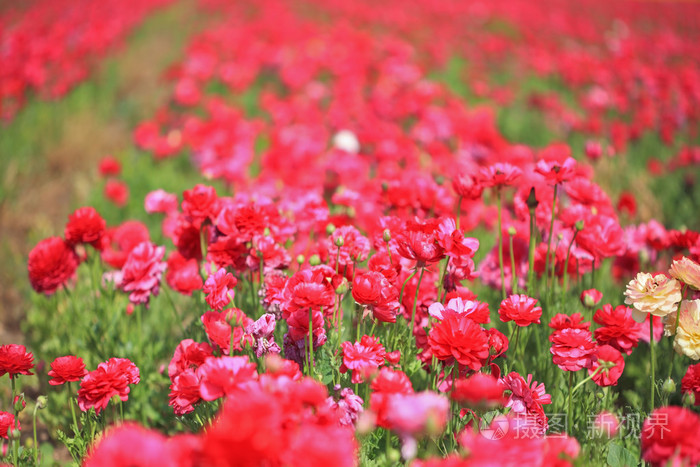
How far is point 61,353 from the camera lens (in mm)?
2168

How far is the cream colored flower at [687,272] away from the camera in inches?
52.5

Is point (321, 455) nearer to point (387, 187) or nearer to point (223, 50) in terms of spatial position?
point (387, 187)

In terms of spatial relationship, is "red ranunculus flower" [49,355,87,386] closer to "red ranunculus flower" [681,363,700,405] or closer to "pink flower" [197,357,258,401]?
"pink flower" [197,357,258,401]

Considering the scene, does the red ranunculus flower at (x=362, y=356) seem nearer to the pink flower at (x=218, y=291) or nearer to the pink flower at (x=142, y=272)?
the pink flower at (x=218, y=291)

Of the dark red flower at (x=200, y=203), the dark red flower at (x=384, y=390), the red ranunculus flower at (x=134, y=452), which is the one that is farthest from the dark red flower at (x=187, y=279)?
the red ranunculus flower at (x=134, y=452)

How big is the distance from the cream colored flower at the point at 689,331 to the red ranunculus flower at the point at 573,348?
0.88 feet

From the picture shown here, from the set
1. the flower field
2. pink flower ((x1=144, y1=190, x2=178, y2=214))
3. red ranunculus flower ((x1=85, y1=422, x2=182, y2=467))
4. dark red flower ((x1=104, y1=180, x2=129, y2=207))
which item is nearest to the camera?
red ranunculus flower ((x1=85, y1=422, x2=182, y2=467))

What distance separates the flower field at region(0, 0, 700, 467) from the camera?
1.12 meters

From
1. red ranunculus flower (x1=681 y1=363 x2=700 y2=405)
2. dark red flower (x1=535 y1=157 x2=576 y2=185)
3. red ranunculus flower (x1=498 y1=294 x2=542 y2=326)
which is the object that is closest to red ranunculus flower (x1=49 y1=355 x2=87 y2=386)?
red ranunculus flower (x1=498 y1=294 x2=542 y2=326)

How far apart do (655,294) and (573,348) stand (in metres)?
0.25

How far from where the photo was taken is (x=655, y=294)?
4.34 ft

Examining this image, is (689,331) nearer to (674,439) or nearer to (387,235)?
(674,439)

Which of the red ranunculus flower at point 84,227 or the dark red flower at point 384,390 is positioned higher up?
the red ranunculus flower at point 84,227

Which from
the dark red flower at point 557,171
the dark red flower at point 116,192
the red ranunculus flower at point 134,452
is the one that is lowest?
the dark red flower at point 116,192
